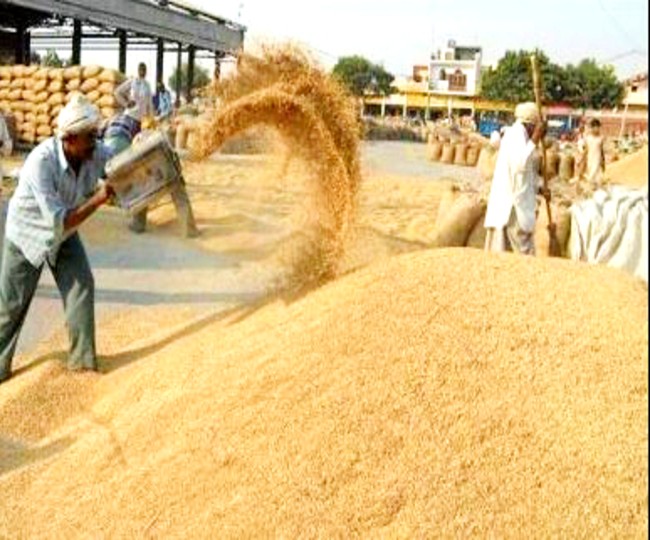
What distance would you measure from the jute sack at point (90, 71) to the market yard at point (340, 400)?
829 centimetres

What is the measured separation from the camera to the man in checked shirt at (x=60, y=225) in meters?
3.67

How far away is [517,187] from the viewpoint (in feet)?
17.4

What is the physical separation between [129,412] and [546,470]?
154cm

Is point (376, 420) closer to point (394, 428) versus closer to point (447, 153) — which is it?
point (394, 428)

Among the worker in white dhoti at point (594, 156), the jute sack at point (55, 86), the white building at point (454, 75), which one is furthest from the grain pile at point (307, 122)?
the white building at point (454, 75)

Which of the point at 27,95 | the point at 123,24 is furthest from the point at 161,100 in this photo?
the point at 123,24

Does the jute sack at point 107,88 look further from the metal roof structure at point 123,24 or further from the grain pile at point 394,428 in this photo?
the grain pile at point 394,428

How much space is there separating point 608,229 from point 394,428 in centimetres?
345

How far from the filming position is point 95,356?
153 inches

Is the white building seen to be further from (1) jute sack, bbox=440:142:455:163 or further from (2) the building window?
(1) jute sack, bbox=440:142:455:163

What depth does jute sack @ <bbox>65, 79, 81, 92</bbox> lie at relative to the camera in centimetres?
1162

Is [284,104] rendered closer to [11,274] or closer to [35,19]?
[11,274]

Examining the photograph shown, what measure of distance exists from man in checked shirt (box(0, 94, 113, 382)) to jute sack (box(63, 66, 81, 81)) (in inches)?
327

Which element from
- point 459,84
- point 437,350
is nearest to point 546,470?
point 437,350
